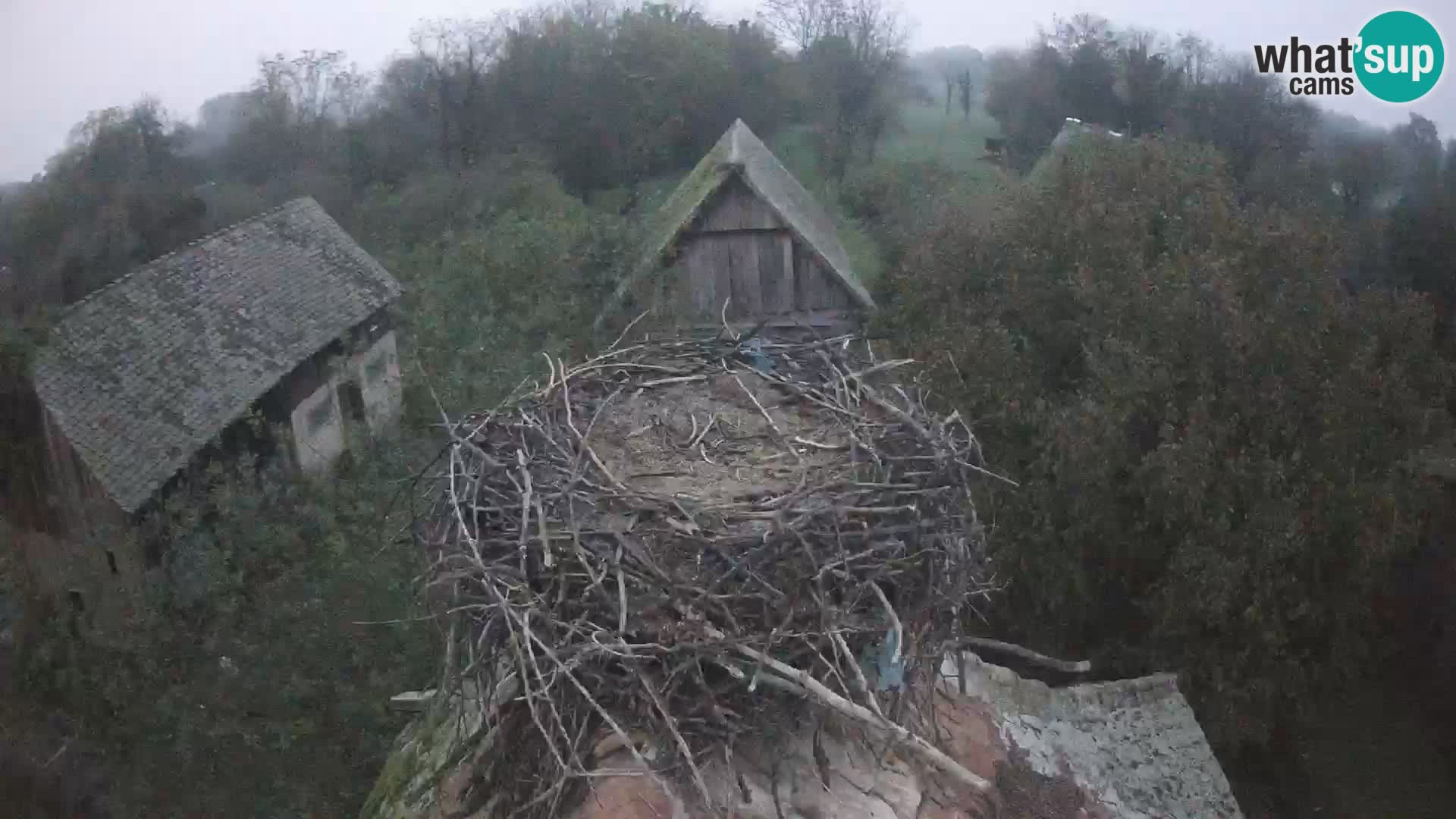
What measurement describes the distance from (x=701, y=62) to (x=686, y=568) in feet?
61.2

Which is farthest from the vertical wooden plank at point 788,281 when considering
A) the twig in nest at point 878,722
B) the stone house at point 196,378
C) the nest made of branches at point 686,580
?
the twig in nest at point 878,722

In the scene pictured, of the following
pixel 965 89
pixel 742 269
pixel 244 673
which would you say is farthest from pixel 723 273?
pixel 965 89

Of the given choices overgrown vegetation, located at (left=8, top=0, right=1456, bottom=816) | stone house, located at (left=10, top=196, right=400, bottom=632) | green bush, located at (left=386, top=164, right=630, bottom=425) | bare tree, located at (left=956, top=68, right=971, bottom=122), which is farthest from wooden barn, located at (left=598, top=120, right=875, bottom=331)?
bare tree, located at (left=956, top=68, right=971, bottom=122)

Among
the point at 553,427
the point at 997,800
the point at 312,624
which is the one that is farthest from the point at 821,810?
the point at 312,624

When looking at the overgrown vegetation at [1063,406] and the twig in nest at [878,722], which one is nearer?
the twig in nest at [878,722]

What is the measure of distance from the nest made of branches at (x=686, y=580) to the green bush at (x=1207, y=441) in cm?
413

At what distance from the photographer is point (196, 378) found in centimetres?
1137

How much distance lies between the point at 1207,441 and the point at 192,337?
10.2 meters

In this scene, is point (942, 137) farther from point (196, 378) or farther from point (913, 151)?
point (196, 378)

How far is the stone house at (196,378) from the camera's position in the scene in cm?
1001

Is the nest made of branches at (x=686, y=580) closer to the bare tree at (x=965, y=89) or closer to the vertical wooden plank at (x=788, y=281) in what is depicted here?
the vertical wooden plank at (x=788, y=281)

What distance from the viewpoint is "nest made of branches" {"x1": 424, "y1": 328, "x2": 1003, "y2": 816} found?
305 cm

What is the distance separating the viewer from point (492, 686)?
11.2ft

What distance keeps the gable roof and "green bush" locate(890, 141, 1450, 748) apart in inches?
291
